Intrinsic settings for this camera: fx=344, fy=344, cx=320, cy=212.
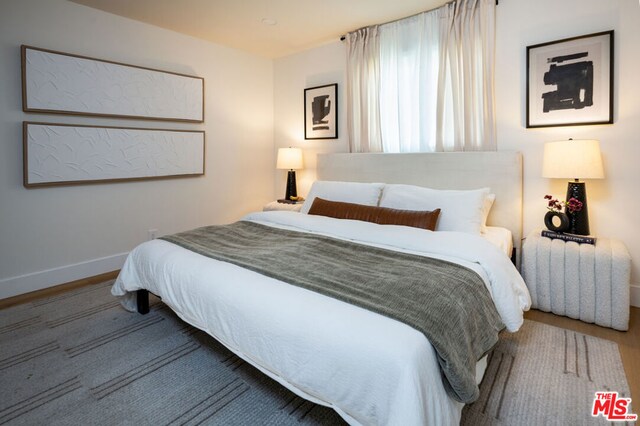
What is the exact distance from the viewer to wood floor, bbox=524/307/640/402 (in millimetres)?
1762

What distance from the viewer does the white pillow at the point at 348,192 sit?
3.09m

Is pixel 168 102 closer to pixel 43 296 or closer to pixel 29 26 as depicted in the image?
pixel 29 26

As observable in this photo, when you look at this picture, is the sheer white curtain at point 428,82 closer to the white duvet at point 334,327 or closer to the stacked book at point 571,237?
the stacked book at point 571,237

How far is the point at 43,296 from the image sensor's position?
2881mm

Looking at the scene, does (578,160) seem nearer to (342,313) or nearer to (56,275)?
(342,313)

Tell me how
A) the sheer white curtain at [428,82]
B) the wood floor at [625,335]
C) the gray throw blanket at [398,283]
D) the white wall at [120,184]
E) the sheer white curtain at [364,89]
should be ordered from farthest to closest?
the sheer white curtain at [364,89] → the sheer white curtain at [428,82] → the white wall at [120,184] → the wood floor at [625,335] → the gray throw blanket at [398,283]

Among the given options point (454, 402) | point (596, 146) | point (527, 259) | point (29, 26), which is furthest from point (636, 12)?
point (29, 26)

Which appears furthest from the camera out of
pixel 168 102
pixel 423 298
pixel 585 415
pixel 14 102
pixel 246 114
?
pixel 246 114

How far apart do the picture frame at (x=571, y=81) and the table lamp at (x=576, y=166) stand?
282 mm

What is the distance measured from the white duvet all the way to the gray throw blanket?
6 centimetres

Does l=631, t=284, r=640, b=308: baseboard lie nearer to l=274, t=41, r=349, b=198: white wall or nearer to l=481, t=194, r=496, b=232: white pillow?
l=481, t=194, r=496, b=232: white pillow

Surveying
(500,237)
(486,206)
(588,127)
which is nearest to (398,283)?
(500,237)

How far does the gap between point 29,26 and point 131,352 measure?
274 centimetres

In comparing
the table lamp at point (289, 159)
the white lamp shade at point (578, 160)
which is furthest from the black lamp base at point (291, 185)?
the white lamp shade at point (578, 160)
